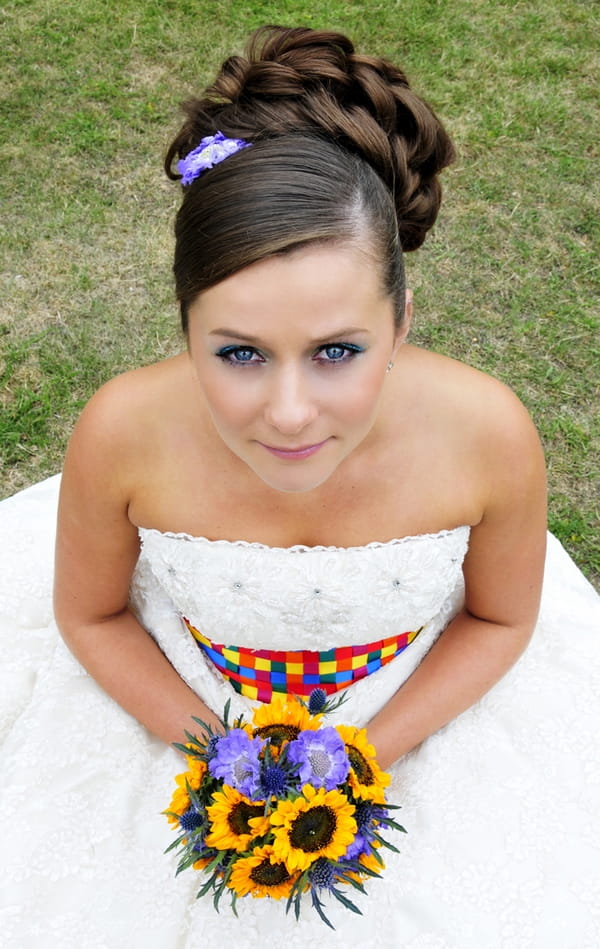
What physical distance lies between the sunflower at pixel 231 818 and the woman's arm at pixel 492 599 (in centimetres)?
80

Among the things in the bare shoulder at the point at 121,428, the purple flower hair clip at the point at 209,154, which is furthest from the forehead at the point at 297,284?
the bare shoulder at the point at 121,428

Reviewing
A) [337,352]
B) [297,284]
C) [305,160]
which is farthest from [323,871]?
[305,160]

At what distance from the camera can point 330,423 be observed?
194 centimetres

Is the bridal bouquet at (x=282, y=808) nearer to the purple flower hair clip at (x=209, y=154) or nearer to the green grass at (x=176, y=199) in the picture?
the purple flower hair clip at (x=209, y=154)

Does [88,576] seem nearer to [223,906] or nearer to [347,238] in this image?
[223,906]

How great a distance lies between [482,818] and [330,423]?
1.22 m

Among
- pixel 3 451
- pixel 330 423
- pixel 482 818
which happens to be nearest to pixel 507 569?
pixel 482 818

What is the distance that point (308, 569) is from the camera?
7.82 ft

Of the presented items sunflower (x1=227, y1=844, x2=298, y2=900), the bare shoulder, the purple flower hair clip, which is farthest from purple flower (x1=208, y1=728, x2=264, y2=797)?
the purple flower hair clip

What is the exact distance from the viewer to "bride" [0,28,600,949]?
1.88m

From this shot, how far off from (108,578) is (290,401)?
1.03 meters

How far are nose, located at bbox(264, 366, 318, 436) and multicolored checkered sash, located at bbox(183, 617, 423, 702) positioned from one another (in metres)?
0.92

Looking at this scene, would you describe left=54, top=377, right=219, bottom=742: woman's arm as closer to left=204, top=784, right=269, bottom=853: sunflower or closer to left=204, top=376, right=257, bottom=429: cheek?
left=204, top=376, right=257, bottom=429: cheek

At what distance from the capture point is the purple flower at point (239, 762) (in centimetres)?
173
